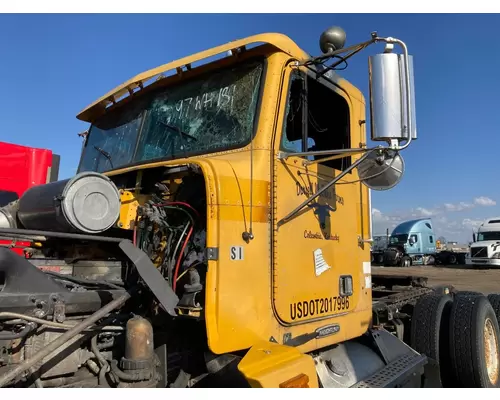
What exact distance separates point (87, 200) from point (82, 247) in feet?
2.93

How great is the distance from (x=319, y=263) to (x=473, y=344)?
2151 millimetres

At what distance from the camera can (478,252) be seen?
2748 cm

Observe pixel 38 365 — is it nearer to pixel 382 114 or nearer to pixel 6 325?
pixel 6 325

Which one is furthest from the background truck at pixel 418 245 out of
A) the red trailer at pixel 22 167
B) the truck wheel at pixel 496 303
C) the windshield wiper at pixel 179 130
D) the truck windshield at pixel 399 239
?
the windshield wiper at pixel 179 130

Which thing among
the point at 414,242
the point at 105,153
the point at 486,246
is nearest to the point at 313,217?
the point at 105,153

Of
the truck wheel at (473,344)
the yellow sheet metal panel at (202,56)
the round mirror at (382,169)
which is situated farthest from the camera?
the truck wheel at (473,344)

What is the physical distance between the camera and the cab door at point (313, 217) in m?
2.88

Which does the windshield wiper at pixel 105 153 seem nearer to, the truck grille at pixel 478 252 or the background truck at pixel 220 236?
the background truck at pixel 220 236

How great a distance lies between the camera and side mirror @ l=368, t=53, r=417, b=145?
8.23 ft

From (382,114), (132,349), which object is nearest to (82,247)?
(132,349)

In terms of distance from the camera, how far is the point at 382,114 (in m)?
2.52

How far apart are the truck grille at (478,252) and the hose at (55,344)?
94.5ft

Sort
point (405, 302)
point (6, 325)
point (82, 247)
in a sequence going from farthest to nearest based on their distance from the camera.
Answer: point (405, 302) → point (82, 247) → point (6, 325)

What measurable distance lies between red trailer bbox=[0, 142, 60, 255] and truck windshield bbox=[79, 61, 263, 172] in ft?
5.66
